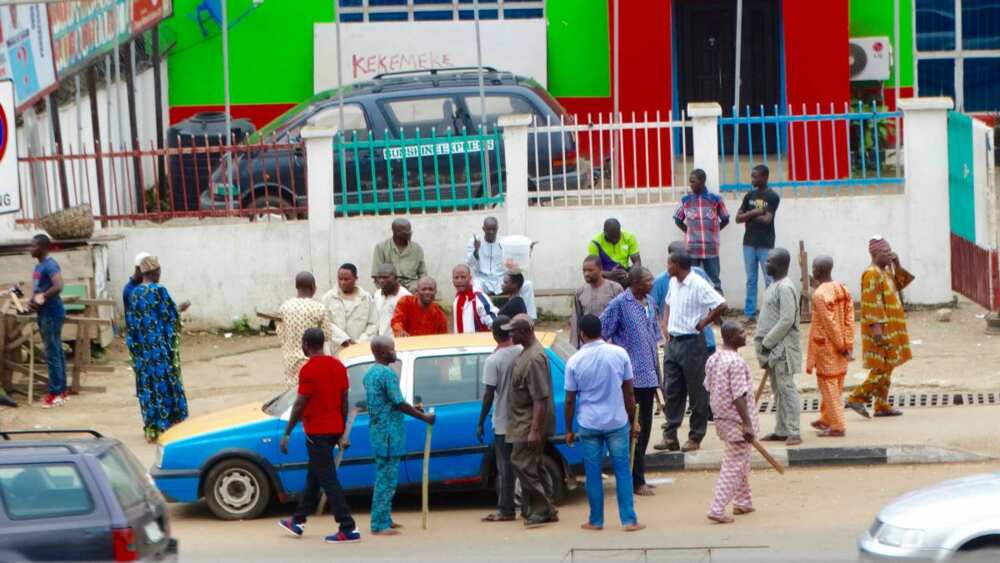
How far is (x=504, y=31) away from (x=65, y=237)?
362 inches

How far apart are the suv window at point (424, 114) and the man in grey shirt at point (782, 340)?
7.38 metres

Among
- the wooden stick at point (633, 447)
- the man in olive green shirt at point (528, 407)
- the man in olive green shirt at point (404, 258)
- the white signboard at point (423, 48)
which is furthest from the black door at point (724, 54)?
the man in olive green shirt at point (528, 407)

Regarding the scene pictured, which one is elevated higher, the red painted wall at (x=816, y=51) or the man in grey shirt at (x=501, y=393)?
the red painted wall at (x=816, y=51)

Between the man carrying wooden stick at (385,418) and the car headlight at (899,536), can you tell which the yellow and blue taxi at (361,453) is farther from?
the car headlight at (899,536)

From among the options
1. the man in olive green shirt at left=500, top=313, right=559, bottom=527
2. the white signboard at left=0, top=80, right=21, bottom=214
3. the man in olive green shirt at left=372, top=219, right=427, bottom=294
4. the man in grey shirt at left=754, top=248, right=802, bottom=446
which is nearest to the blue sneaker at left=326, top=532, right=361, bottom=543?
the man in olive green shirt at left=500, top=313, right=559, bottom=527

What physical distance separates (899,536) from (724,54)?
55.1 ft

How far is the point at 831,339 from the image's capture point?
42.2 feet

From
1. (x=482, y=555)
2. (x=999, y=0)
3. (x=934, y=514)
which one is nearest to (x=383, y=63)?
(x=999, y=0)

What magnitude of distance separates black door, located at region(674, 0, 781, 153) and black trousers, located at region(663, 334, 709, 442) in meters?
12.3

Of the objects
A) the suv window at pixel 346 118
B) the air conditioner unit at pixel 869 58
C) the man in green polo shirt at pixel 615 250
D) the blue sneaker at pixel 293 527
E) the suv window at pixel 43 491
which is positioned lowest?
the blue sneaker at pixel 293 527

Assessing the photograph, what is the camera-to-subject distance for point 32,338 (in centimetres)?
1583

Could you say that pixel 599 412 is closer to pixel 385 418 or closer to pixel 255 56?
pixel 385 418

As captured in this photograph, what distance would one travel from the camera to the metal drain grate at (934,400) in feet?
47.3

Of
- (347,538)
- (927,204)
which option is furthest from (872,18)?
(347,538)
